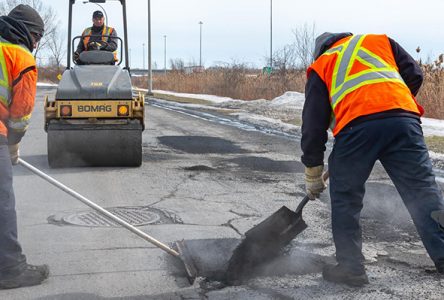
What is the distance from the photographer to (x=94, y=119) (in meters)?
7.70

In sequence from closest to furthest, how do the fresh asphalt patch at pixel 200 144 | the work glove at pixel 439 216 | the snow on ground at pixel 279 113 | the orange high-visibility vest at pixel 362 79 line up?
the work glove at pixel 439 216 → the orange high-visibility vest at pixel 362 79 → the fresh asphalt patch at pixel 200 144 → the snow on ground at pixel 279 113

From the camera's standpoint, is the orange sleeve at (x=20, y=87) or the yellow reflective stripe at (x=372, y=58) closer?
the yellow reflective stripe at (x=372, y=58)

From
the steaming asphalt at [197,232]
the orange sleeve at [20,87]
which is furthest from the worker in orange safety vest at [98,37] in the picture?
the orange sleeve at [20,87]

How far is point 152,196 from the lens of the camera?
6418mm

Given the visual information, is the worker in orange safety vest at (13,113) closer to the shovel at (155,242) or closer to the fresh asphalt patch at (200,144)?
the shovel at (155,242)

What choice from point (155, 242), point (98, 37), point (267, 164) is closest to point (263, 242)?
point (155, 242)

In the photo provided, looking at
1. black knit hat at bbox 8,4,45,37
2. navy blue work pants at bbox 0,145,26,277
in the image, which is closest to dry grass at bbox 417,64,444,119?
black knit hat at bbox 8,4,45,37

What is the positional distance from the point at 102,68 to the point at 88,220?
322 cm

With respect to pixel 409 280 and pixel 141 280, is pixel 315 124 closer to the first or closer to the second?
pixel 409 280

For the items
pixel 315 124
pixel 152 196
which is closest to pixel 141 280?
pixel 315 124

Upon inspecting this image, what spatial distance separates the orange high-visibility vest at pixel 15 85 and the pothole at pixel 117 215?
144 centimetres

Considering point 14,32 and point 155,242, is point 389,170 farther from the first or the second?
point 14,32

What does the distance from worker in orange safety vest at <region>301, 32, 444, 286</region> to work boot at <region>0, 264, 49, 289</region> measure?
1786mm

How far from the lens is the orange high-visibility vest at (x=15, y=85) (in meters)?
3.88
